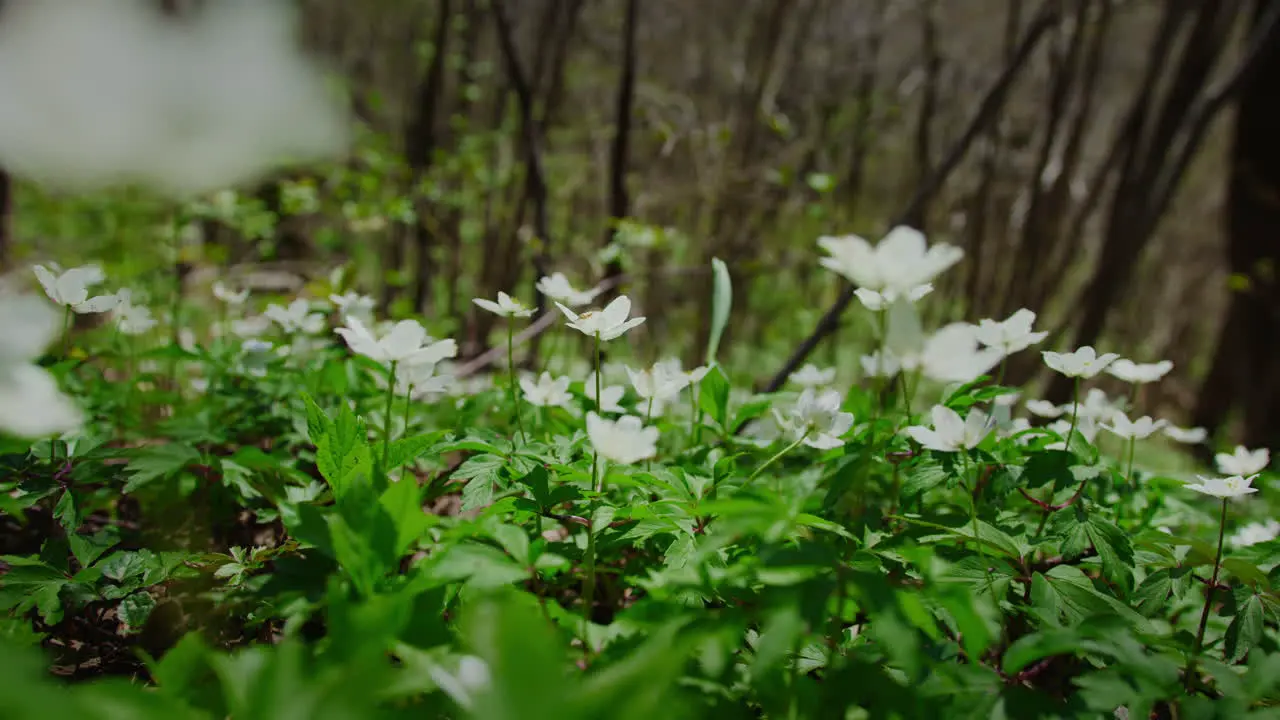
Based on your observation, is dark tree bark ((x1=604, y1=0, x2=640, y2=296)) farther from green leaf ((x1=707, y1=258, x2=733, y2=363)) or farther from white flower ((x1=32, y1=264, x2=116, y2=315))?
white flower ((x1=32, y1=264, x2=116, y2=315))

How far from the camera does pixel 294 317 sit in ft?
5.25

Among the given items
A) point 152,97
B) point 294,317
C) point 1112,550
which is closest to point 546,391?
point 294,317

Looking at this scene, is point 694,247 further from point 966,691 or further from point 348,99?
point 966,691

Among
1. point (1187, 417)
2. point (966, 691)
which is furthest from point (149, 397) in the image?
point (1187, 417)

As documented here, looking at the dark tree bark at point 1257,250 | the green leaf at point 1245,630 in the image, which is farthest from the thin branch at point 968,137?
the dark tree bark at point 1257,250

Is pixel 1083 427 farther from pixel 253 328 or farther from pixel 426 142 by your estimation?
pixel 426 142

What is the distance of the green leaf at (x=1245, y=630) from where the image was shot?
92cm

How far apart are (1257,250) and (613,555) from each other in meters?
5.75

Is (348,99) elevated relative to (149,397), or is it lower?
elevated

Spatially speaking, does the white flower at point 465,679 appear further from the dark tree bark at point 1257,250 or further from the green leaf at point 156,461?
the dark tree bark at point 1257,250

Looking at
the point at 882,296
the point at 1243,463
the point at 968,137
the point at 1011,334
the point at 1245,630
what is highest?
the point at 968,137

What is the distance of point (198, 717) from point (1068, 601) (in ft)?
3.36

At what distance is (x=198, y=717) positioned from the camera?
644 millimetres

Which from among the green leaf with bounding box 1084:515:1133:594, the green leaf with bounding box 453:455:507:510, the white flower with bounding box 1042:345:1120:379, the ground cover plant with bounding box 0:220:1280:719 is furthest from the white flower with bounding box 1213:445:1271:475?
the green leaf with bounding box 453:455:507:510
